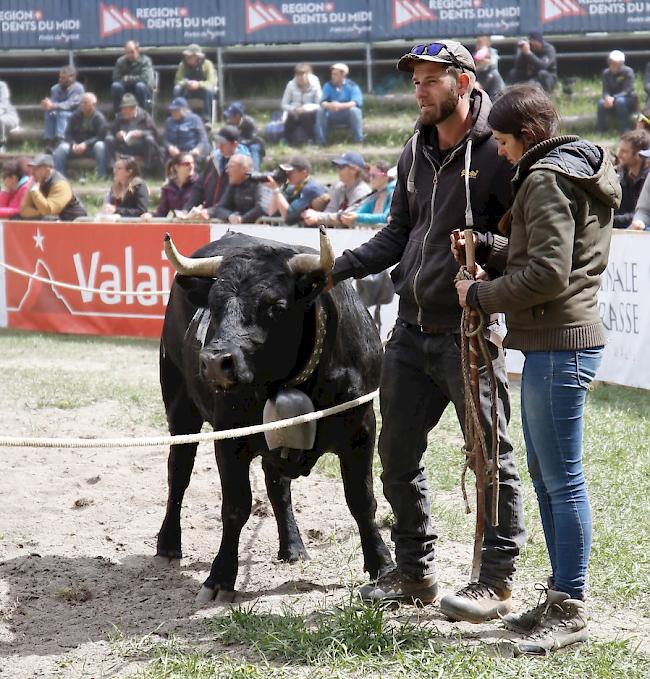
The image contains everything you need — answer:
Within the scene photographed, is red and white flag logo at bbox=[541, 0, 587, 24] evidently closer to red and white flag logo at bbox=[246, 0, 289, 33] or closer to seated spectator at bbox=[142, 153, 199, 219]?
red and white flag logo at bbox=[246, 0, 289, 33]

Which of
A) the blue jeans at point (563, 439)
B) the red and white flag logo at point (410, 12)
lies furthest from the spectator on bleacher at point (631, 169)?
the red and white flag logo at point (410, 12)

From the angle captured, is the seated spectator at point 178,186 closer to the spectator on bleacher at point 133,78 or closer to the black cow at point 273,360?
the spectator on bleacher at point 133,78

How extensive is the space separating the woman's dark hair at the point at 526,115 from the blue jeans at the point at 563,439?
2.61 feet

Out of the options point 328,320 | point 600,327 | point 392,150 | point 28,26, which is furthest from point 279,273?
point 28,26

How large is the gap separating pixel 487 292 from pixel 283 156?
15545 millimetres

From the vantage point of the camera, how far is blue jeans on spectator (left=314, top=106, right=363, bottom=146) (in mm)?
19109

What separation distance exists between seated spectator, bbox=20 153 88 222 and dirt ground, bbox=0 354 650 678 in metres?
7.36

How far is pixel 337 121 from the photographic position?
63.0 feet

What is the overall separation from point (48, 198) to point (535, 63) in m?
8.81

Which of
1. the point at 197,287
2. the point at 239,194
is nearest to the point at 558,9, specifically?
the point at 239,194

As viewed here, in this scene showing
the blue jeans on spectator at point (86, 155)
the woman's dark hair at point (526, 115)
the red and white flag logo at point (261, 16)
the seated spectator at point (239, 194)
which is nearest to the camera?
the woman's dark hair at point (526, 115)

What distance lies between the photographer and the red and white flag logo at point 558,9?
66.6 feet

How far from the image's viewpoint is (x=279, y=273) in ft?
15.6

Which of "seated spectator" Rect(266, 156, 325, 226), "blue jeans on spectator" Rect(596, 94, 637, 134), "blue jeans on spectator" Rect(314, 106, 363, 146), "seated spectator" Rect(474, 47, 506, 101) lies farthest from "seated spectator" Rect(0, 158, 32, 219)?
"blue jeans on spectator" Rect(596, 94, 637, 134)
